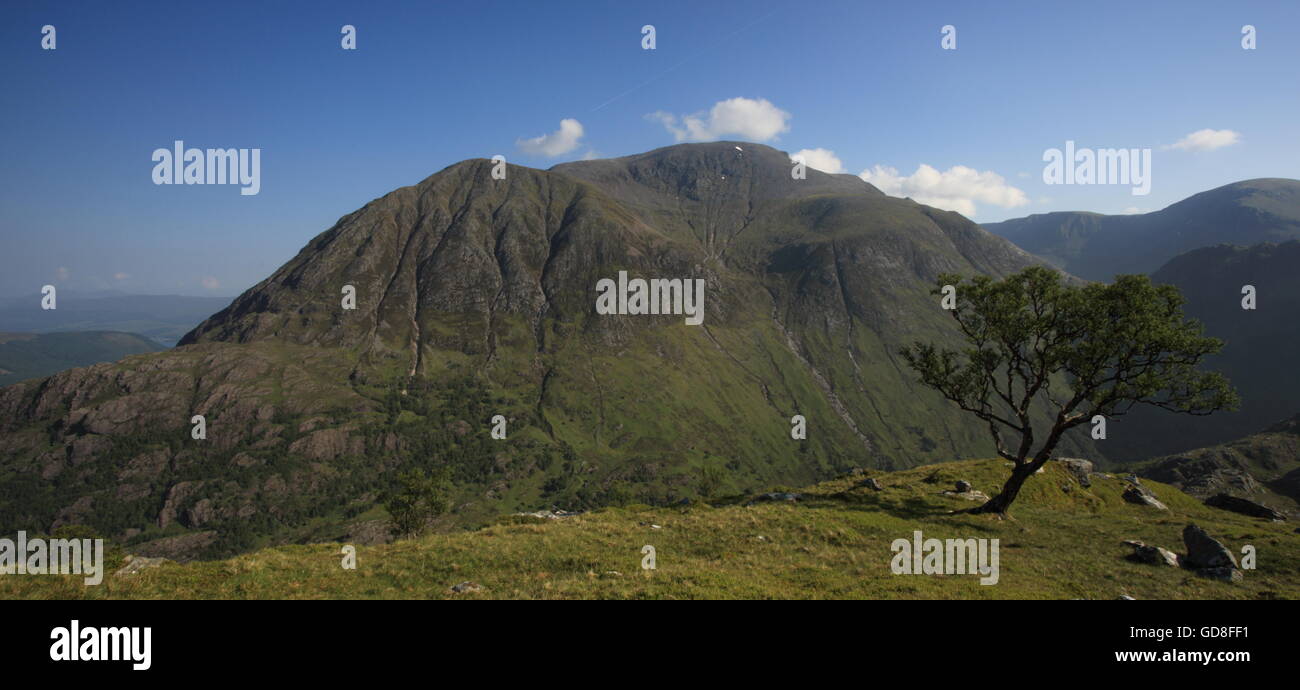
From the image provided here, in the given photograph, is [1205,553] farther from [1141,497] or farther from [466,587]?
[466,587]

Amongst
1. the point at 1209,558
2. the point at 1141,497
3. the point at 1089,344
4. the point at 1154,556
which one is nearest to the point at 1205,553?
the point at 1209,558

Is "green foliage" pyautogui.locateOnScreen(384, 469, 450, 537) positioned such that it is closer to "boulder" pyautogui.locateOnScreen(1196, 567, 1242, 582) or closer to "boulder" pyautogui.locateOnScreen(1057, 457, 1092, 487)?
"boulder" pyautogui.locateOnScreen(1057, 457, 1092, 487)

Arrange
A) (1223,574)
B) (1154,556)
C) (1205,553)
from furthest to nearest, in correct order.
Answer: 1. (1154,556)
2. (1205,553)
3. (1223,574)

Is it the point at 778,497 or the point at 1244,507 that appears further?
the point at 1244,507

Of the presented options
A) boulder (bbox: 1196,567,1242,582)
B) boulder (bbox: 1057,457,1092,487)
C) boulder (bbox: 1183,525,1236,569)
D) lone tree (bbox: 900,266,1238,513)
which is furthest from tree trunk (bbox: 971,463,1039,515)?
boulder (bbox: 1057,457,1092,487)

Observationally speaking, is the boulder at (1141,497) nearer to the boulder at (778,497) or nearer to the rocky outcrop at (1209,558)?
the rocky outcrop at (1209,558)
